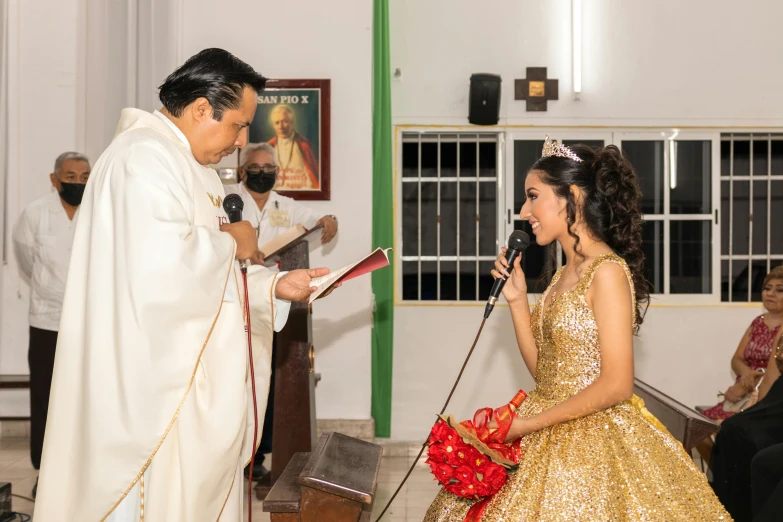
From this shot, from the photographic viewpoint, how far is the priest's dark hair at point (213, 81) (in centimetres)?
232

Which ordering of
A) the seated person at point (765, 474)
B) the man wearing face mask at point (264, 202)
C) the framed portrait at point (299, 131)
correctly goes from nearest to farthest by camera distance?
the seated person at point (765, 474)
the man wearing face mask at point (264, 202)
the framed portrait at point (299, 131)

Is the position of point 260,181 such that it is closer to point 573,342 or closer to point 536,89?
point 536,89

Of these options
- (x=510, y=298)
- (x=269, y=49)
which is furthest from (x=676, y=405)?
(x=269, y=49)

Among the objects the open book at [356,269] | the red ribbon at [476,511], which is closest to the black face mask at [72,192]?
the open book at [356,269]

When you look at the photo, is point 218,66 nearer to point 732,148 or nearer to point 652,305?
point 652,305

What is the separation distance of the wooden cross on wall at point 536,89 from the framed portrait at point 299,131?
1.57 meters

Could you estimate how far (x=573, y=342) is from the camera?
241 centimetres

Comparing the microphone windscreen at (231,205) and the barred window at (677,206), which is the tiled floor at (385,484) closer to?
the microphone windscreen at (231,205)

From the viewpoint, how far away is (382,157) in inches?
225

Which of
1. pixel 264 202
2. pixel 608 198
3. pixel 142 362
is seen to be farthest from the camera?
pixel 264 202

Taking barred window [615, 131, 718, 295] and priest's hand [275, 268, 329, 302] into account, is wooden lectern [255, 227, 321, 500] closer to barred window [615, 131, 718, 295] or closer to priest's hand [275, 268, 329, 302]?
priest's hand [275, 268, 329, 302]

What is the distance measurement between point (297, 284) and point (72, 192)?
9.82ft

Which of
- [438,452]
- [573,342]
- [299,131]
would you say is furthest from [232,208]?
[299,131]

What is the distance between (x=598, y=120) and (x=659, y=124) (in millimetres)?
477
